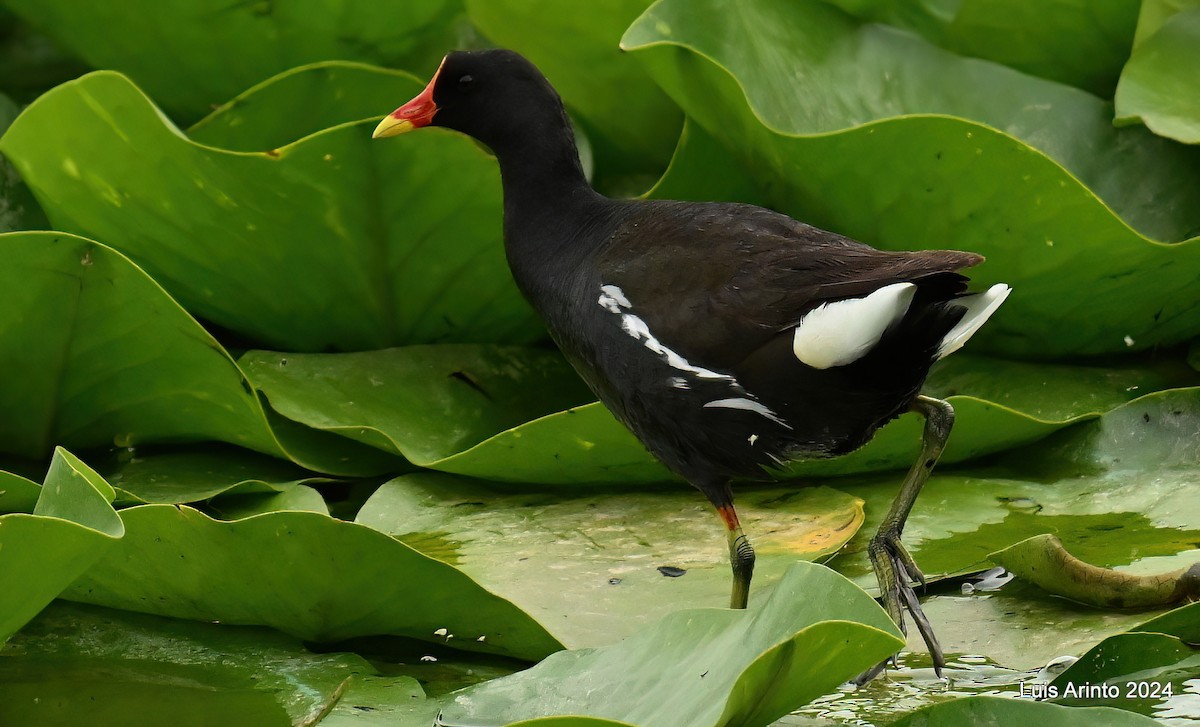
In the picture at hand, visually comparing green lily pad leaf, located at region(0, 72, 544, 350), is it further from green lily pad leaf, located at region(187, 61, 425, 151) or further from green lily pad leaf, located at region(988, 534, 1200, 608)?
green lily pad leaf, located at region(988, 534, 1200, 608)

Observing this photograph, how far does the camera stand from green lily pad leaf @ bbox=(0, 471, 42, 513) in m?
1.65

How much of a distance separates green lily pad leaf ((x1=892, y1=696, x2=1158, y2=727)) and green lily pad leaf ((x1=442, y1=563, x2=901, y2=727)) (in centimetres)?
11

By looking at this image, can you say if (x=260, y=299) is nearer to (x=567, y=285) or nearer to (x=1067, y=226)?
(x=567, y=285)

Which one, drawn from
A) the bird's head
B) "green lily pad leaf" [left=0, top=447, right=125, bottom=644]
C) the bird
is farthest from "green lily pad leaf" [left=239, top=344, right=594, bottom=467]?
"green lily pad leaf" [left=0, top=447, right=125, bottom=644]

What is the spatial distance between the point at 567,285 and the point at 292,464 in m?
0.48

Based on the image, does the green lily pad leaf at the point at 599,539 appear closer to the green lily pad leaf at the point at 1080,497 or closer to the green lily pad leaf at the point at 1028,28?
the green lily pad leaf at the point at 1080,497

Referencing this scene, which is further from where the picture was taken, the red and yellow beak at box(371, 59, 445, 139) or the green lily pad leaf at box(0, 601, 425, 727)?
the red and yellow beak at box(371, 59, 445, 139)

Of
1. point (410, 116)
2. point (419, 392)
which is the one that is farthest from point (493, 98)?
point (419, 392)

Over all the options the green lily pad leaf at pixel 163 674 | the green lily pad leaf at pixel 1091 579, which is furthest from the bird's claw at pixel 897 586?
the green lily pad leaf at pixel 163 674

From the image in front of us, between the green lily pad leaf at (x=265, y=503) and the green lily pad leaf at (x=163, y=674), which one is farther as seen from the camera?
the green lily pad leaf at (x=265, y=503)

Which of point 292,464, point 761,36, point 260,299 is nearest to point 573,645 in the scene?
point 292,464

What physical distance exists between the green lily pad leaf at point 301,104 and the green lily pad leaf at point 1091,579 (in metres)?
1.07

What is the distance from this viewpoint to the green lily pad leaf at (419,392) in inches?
74.5

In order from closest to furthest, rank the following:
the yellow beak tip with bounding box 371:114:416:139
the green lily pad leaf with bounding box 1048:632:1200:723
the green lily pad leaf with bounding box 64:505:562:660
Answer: the green lily pad leaf with bounding box 1048:632:1200:723 → the green lily pad leaf with bounding box 64:505:562:660 → the yellow beak tip with bounding box 371:114:416:139
